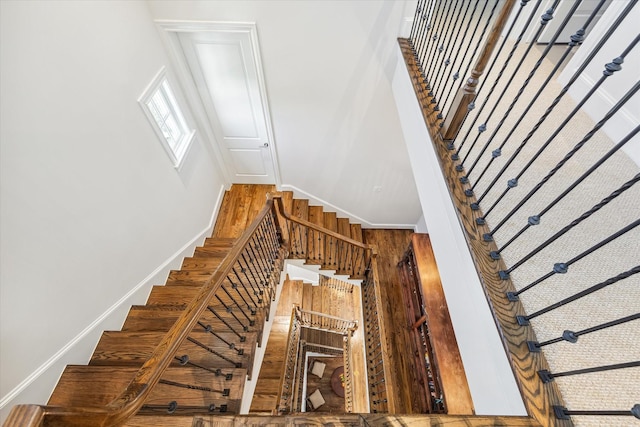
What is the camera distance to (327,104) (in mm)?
3664

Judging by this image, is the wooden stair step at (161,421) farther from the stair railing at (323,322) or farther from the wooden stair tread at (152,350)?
the stair railing at (323,322)

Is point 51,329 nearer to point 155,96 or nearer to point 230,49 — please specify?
point 155,96

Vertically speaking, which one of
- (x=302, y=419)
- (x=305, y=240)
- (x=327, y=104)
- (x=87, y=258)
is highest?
(x=327, y=104)

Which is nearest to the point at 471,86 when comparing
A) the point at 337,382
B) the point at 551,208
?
the point at 551,208

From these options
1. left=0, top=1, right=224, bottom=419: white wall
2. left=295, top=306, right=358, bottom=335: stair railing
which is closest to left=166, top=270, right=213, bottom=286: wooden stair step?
left=0, top=1, right=224, bottom=419: white wall

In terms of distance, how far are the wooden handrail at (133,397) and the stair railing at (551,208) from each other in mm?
1363

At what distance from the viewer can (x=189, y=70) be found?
134 inches

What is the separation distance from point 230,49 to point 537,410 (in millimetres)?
3796

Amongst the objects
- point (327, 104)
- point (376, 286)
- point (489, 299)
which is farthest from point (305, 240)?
point (489, 299)

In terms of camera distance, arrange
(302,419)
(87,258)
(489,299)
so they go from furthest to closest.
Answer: (87,258) → (489,299) → (302,419)

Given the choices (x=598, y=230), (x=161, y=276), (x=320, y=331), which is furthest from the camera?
(x=320, y=331)

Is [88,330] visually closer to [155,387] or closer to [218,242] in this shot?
[155,387]

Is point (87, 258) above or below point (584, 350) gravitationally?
above

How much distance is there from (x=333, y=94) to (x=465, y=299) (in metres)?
2.86
